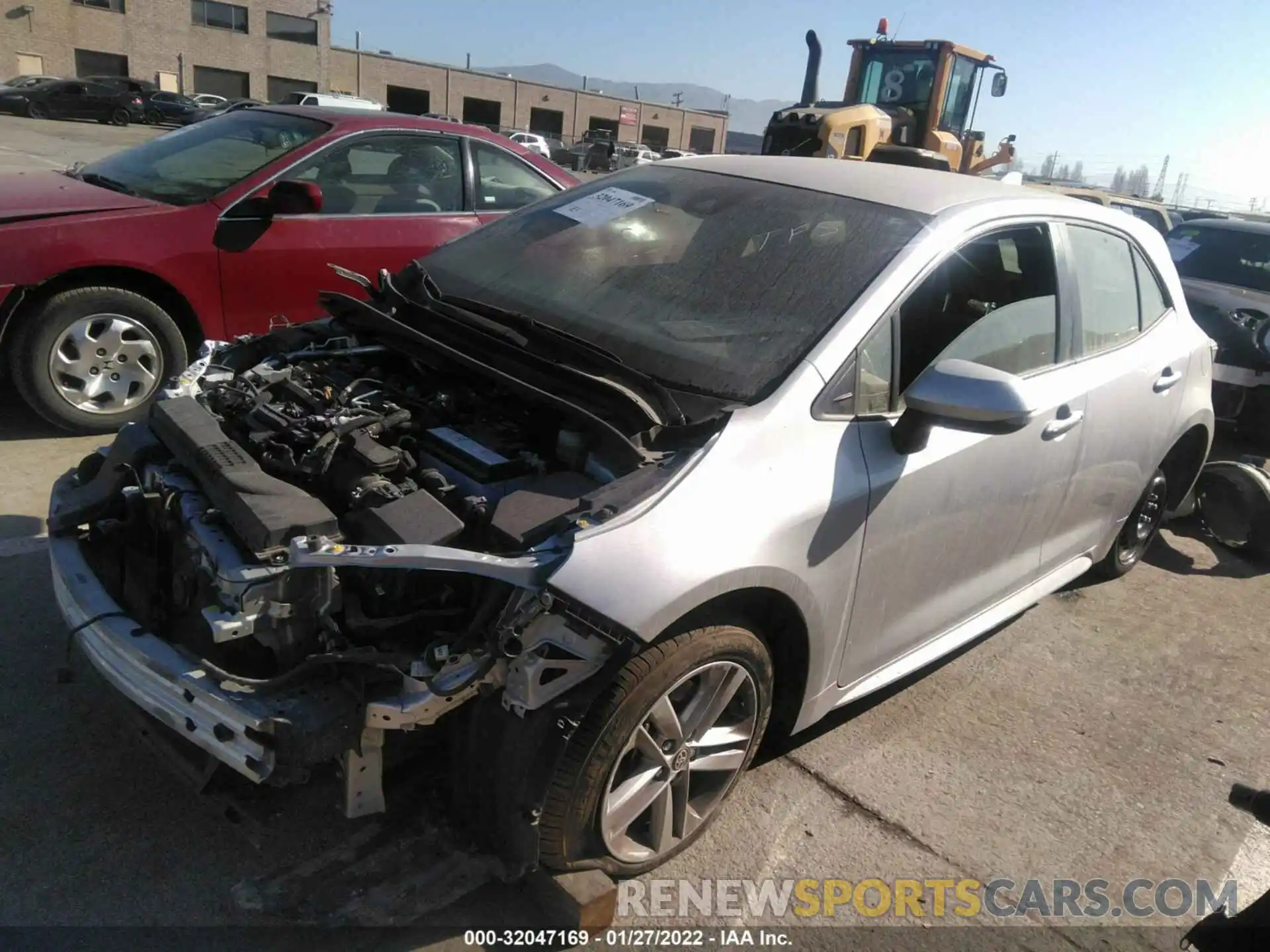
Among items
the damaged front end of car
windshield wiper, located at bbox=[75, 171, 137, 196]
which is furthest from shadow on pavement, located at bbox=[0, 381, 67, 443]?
the damaged front end of car

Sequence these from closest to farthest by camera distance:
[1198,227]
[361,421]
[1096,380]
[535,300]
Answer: [361,421]
[535,300]
[1096,380]
[1198,227]

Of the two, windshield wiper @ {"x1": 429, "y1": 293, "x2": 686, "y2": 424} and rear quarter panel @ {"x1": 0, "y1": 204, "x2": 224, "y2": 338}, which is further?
rear quarter panel @ {"x1": 0, "y1": 204, "x2": 224, "y2": 338}

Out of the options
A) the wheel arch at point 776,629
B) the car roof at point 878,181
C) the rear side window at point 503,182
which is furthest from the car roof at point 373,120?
the wheel arch at point 776,629

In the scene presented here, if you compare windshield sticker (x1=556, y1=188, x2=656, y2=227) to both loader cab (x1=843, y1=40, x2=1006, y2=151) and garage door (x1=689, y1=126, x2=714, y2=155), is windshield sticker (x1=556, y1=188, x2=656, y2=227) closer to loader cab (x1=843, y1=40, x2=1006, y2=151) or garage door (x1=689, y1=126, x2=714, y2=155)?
loader cab (x1=843, y1=40, x2=1006, y2=151)

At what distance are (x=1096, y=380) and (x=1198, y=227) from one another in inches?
253

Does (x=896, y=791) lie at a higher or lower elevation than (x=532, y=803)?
lower

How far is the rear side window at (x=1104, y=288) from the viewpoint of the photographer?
343 cm

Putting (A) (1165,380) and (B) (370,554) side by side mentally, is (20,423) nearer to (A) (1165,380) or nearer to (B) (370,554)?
(B) (370,554)

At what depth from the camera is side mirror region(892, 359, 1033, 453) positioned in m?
2.38

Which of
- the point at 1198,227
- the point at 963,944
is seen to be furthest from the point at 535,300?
the point at 1198,227

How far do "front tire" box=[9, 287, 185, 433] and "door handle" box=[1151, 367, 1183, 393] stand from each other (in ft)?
14.7

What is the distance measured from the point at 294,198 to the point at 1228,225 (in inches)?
310

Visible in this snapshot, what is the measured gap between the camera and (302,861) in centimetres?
232

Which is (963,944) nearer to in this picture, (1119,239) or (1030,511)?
(1030,511)
